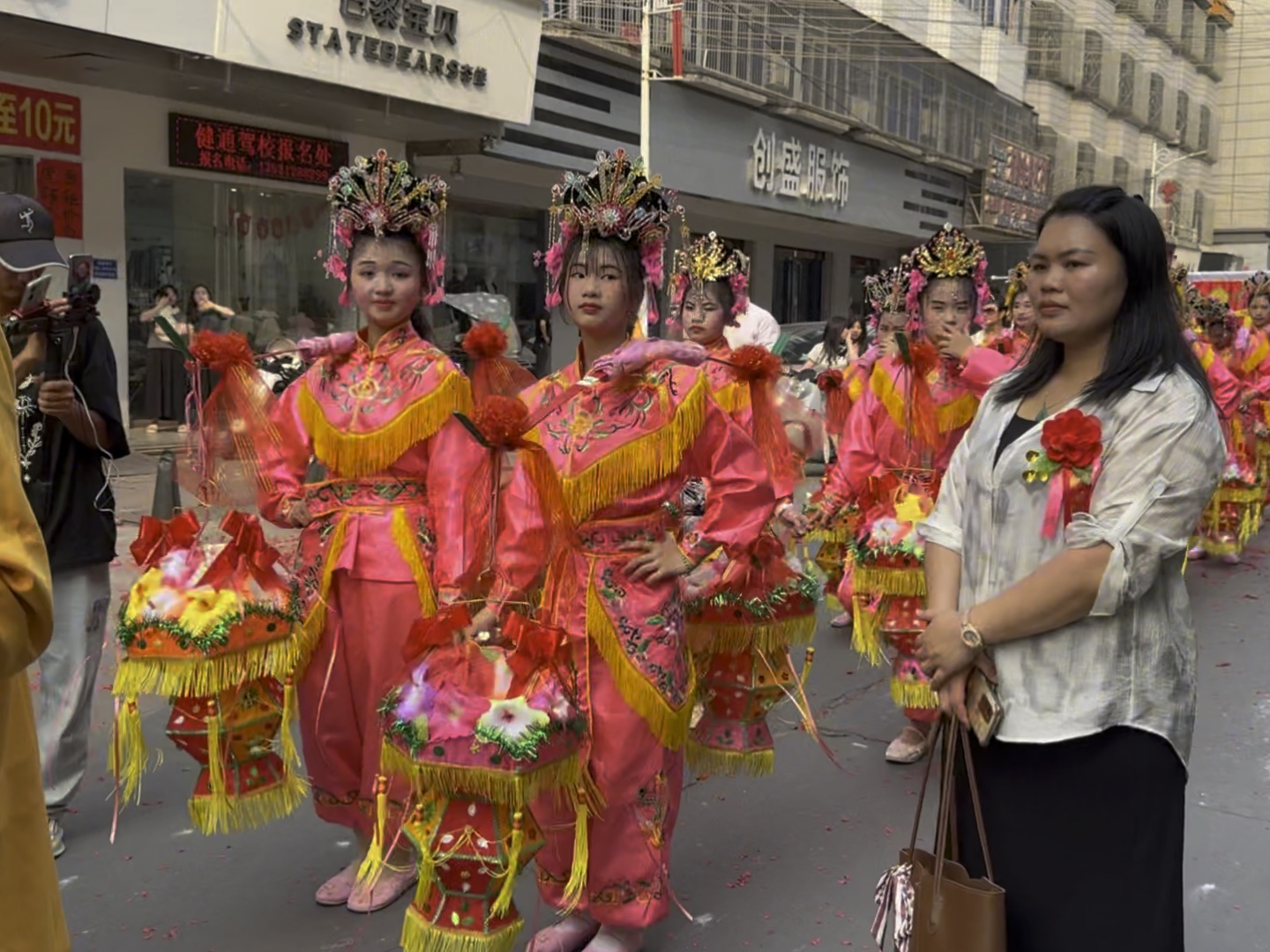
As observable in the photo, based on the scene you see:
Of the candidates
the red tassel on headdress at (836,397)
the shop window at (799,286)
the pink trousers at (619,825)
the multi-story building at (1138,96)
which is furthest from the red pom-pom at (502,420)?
the multi-story building at (1138,96)

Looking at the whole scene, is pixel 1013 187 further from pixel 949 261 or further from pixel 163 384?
pixel 949 261

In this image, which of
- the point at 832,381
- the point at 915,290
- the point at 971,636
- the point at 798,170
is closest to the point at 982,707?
the point at 971,636

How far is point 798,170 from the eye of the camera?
2084 cm

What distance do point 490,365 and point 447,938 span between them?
1810 mm

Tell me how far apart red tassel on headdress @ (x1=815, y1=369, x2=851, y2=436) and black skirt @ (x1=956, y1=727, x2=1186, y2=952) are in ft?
12.2

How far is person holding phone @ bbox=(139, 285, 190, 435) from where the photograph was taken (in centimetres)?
1227

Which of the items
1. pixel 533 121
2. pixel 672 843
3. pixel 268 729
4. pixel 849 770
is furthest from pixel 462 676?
pixel 533 121

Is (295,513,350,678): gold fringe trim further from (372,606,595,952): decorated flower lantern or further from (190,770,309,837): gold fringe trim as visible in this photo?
(372,606,595,952): decorated flower lantern

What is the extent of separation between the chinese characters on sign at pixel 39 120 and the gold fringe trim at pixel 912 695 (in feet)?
30.1

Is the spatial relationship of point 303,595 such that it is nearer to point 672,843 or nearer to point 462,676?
point 462,676

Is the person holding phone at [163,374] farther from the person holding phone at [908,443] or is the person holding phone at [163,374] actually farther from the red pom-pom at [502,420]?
the red pom-pom at [502,420]

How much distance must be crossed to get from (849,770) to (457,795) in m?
2.68

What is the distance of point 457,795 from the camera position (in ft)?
8.50

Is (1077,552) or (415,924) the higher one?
(1077,552)
